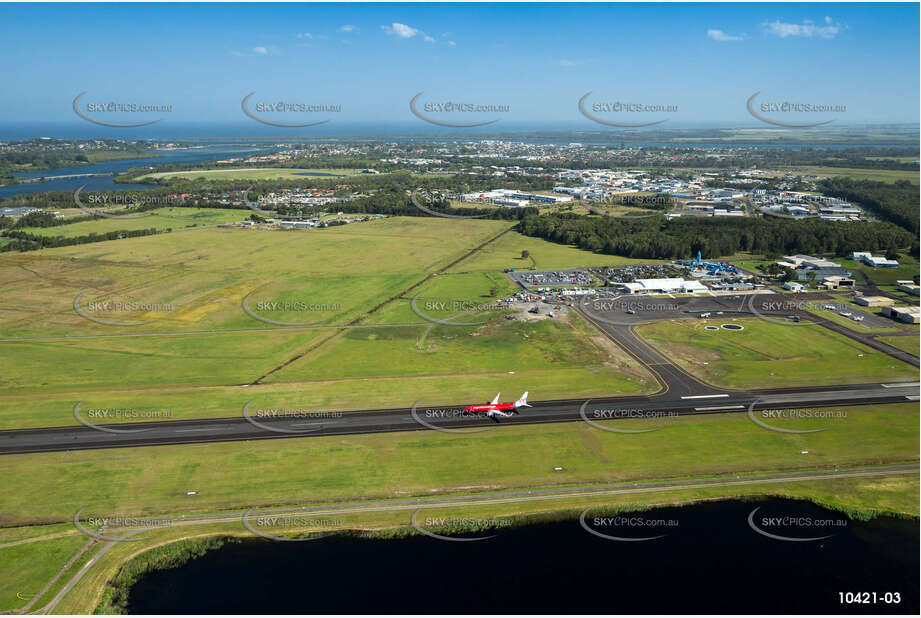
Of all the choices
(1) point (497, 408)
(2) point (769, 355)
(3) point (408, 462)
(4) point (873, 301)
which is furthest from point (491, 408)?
(4) point (873, 301)

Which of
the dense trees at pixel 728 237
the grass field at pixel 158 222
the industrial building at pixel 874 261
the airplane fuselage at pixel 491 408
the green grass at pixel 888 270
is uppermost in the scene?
the grass field at pixel 158 222

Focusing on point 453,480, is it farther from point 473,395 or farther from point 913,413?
point 913,413

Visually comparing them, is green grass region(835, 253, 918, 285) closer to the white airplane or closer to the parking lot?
the parking lot

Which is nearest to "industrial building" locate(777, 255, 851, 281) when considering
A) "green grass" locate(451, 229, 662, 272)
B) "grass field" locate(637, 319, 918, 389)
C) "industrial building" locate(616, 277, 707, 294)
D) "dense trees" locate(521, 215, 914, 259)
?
"dense trees" locate(521, 215, 914, 259)

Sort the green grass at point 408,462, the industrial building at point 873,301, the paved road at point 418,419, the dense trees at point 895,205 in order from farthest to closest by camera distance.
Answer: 1. the dense trees at point 895,205
2. the industrial building at point 873,301
3. the paved road at point 418,419
4. the green grass at point 408,462

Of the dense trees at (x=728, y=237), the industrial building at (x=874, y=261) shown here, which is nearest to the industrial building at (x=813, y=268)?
the industrial building at (x=874, y=261)

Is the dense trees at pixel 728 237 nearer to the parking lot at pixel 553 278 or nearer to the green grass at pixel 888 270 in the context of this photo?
the green grass at pixel 888 270

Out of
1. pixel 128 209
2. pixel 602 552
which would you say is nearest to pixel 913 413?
pixel 602 552

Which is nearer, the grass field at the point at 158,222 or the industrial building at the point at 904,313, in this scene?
the industrial building at the point at 904,313
